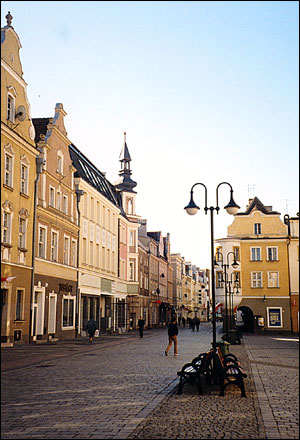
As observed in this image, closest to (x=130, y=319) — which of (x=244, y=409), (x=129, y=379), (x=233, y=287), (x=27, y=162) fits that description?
(x=233, y=287)

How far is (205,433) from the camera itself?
752 centimetres

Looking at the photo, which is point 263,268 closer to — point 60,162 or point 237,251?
point 237,251

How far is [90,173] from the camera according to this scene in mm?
46375

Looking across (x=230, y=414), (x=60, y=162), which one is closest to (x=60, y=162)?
(x=60, y=162)

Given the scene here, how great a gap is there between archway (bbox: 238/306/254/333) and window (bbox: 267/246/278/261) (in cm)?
583

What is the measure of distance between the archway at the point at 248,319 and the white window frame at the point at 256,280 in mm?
2477

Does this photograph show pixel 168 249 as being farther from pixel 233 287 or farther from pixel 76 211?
pixel 76 211

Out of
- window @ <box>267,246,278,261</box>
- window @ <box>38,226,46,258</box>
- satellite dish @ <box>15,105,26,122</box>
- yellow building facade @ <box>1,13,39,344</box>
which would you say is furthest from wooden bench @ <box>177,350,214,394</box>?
window @ <box>267,246,278,261</box>

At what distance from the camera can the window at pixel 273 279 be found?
5522cm

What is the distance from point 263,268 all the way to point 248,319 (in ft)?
19.4

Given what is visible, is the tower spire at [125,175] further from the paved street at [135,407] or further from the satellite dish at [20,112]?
the satellite dish at [20,112]

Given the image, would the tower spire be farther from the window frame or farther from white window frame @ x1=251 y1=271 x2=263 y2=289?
the window frame

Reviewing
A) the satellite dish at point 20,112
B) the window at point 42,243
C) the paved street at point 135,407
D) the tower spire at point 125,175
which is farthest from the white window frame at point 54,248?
the satellite dish at point 20,112

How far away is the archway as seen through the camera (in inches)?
2192
